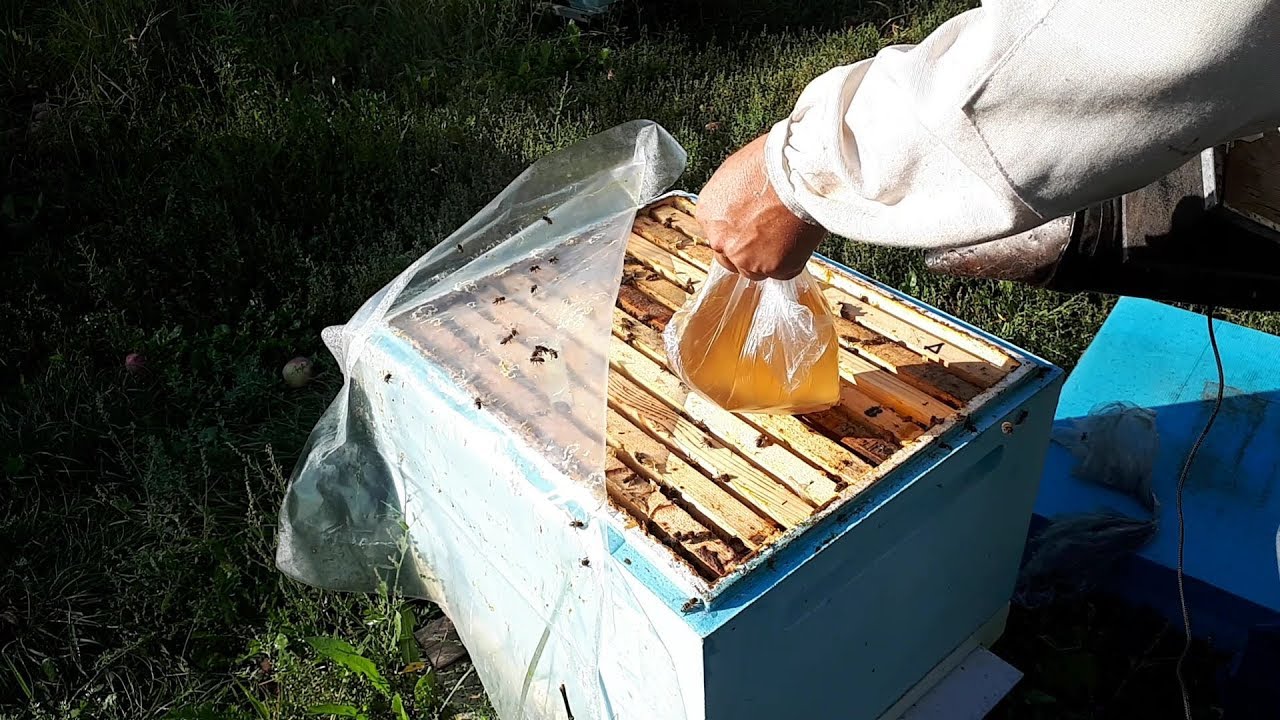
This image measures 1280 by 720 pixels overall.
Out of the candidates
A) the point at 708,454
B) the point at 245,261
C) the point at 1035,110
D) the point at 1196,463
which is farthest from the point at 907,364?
the point at 245,261

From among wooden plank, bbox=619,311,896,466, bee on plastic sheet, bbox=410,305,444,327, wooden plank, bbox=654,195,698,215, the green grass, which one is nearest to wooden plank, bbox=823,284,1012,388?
wooden plank, bbox=619,311,896,466

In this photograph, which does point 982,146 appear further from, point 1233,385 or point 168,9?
point 168,9

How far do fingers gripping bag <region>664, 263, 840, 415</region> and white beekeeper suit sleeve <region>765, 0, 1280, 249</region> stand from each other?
410mm

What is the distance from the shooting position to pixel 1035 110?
3.52ft

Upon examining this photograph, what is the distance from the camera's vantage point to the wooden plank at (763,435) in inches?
61.0

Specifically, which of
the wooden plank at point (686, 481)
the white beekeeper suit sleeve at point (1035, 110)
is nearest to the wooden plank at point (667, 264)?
the wooden plank at point (686, 481)

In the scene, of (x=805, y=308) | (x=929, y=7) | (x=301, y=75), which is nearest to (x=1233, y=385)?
(x=805, y=308)

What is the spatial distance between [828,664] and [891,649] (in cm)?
23

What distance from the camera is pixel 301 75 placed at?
4.45 metres

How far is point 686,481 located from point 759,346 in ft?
0.93

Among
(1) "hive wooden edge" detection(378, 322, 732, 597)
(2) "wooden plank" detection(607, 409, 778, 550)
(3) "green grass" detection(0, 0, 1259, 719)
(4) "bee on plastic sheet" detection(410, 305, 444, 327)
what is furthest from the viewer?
(3) "green grass" detection(0, 0, 1259, 719)

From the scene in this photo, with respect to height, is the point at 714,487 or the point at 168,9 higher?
the point at 714,487

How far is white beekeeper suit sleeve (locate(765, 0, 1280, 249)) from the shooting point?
1.01 meters

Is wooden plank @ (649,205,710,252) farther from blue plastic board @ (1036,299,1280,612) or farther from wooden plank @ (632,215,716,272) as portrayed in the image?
blue plastic board @ (1036,299,1280,612)
